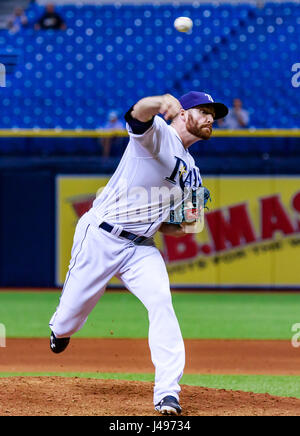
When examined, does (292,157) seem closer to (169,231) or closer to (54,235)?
(54,235)

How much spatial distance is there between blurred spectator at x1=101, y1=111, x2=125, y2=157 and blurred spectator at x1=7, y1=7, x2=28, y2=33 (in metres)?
3.65

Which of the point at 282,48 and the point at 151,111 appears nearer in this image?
the point at 151,111

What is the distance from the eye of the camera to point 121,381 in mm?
5215

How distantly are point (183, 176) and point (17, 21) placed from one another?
12565mm

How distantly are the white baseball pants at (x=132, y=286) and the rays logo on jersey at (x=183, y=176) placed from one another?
0.42m

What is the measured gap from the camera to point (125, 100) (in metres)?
14.0

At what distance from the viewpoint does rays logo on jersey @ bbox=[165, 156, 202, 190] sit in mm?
4359

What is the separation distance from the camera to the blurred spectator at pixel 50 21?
15.5 m

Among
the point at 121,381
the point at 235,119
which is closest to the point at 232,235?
the point at 235,119

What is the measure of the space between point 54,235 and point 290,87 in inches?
204

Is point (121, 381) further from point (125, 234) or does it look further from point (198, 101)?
point (198, 101)

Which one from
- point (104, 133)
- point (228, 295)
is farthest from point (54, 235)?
point (228, 295)

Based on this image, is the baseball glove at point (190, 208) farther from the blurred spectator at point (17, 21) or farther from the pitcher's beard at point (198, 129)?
the blurred spectator at point (17, 21)

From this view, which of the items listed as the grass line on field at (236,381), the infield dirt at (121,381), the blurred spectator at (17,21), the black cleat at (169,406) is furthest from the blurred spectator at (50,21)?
the black cleat at (169,406)
